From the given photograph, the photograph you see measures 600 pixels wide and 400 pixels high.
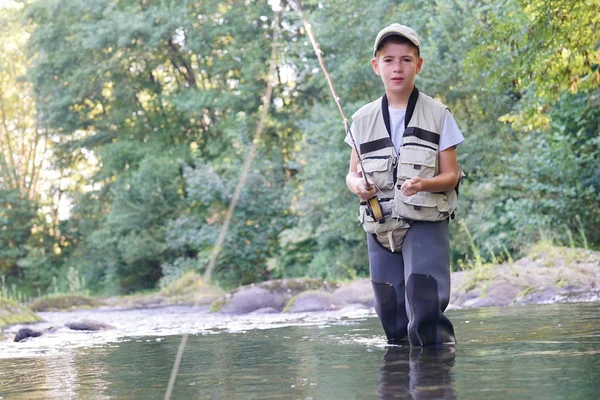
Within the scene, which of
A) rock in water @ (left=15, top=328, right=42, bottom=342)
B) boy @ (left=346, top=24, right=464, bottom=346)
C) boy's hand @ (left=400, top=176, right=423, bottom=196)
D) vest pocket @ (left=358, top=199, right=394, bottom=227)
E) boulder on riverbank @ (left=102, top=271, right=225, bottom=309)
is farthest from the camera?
boulder on riverbank @ (left=102, top=271, right=225, bottom=309)

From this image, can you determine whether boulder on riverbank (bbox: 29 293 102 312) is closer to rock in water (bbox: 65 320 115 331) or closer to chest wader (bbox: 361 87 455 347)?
rock in water (bbox: 65 320 115 331)

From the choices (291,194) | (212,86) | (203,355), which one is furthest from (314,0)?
(203,355)

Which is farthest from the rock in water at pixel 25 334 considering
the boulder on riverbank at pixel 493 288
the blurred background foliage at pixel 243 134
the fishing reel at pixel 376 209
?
the blurred background foliage at pixel 243 134

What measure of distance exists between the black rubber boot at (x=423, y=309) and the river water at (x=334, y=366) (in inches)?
4.2

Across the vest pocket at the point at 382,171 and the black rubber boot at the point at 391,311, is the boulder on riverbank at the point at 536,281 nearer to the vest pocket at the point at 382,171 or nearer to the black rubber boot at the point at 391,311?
the black rubber boot at the point at 391,311

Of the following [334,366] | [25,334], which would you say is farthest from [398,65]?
[25,334]

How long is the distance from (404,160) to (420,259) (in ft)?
1.73

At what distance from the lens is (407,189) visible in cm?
489

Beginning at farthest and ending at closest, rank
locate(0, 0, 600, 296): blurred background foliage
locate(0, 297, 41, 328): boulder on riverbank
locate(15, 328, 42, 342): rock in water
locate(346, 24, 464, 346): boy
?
locate(0, 0, 600, 296): blurred background foliage
locate(0, 297, 41, 328): boulder on riverbank
locate(15, 328, 42, 342): rock in water
locate(346, 24, 464, 346): boy

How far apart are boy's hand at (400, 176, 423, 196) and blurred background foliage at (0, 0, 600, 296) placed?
5.87 metres

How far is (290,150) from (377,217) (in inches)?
953

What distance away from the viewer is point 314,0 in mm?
23250

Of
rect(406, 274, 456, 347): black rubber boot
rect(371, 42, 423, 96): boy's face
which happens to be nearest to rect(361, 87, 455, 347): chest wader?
rect(406, 274, 456, 347): black rubber boot

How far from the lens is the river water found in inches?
143
